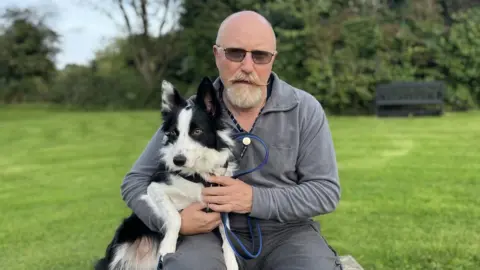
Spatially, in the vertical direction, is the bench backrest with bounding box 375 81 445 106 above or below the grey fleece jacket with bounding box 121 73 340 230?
below

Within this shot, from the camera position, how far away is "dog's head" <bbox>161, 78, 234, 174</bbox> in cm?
288

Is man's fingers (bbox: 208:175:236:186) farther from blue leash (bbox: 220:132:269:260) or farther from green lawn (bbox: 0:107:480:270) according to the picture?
green lawn (bbox: 0:107:480:270)

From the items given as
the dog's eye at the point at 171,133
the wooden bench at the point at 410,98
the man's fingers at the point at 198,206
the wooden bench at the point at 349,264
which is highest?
the dog's eye at the point at 171,133

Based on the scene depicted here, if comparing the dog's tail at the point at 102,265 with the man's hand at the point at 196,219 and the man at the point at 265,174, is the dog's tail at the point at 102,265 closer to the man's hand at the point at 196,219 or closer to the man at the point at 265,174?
the man at the point at 265,174

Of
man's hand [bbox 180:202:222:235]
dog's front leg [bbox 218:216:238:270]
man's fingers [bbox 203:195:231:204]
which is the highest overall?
man's fingers [bbox 203:195:231:204]

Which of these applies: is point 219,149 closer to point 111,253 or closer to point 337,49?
point 111,253

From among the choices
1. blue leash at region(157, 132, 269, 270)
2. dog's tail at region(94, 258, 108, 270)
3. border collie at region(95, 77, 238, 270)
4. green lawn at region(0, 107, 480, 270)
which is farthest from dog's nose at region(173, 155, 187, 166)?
green lawn at region(0, 107, 480, 270)

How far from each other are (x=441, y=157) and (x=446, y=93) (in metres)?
11.7

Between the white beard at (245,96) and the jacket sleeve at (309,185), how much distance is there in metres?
0.28

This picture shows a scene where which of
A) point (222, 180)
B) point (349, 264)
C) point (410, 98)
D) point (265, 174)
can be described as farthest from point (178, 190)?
point (410, 98)

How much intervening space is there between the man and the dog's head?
0.13m

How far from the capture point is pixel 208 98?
9.82ft

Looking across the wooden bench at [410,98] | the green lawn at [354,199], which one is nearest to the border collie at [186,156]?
the green lawn at [354,199]

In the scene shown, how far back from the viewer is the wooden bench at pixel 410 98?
19.8m
